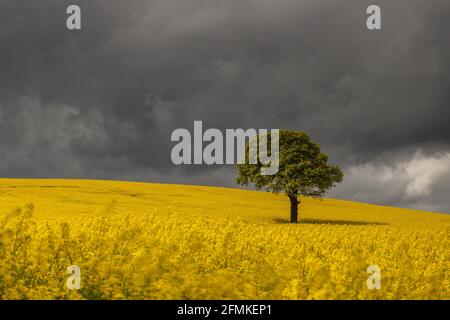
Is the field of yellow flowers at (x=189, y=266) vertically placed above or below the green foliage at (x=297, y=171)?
below

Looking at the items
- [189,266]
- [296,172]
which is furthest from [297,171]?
[189,266]

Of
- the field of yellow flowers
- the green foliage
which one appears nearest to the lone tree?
the green foliage

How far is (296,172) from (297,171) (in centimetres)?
19

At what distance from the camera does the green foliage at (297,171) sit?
162ft

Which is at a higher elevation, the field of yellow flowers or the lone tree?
the lone tree

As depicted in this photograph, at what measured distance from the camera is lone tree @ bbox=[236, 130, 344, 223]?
162 ft

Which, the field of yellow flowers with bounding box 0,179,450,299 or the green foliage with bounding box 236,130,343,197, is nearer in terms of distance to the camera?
the field of yellow flowers with bounding box 0,179,450,299

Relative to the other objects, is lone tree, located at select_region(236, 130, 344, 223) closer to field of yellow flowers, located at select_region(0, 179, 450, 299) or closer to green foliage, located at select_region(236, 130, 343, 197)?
green foliage, located at select_region(236, 130, 343, 197)

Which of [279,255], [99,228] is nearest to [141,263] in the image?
[279,255]

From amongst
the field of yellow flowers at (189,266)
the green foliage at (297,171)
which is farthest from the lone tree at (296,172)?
the field of yellow flowers at (189,266)

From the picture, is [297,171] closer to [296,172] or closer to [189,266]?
[296,172]

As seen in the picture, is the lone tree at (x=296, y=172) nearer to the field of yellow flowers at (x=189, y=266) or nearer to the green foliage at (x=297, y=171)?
the green foliage at (x=297, y=171)
